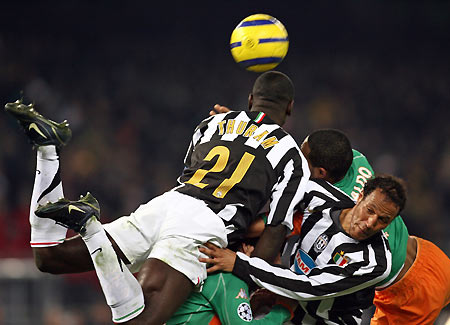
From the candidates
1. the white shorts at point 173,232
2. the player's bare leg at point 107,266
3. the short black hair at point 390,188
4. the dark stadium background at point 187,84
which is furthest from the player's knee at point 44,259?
the dark stadium background at point 187,84

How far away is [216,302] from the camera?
13.2ft

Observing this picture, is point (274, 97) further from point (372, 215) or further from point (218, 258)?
point (218, 258)

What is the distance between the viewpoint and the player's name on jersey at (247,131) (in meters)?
4.25

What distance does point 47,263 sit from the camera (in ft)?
13.4

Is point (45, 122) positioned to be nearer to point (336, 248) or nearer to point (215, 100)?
point (336, 248)

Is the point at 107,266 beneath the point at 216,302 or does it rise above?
above

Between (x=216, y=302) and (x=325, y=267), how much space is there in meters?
0.63

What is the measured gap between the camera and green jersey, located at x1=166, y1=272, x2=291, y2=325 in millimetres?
3990

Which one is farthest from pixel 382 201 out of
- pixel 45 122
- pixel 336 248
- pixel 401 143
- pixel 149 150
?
pixel 401 143

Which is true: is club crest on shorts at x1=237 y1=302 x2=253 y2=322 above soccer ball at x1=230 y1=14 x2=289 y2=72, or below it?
below

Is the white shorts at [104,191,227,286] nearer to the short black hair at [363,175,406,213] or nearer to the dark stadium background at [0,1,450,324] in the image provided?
Answer: the short black hair at [363,175,406,213]

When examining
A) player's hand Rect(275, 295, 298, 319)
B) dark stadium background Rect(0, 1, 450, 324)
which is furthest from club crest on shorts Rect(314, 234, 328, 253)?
dark stadium background Rect(0, 1, 450, 324)

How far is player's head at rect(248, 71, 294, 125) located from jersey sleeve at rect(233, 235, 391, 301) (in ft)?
3.04

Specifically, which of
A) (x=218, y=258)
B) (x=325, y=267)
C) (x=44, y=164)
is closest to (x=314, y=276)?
(x=325, y=267)
